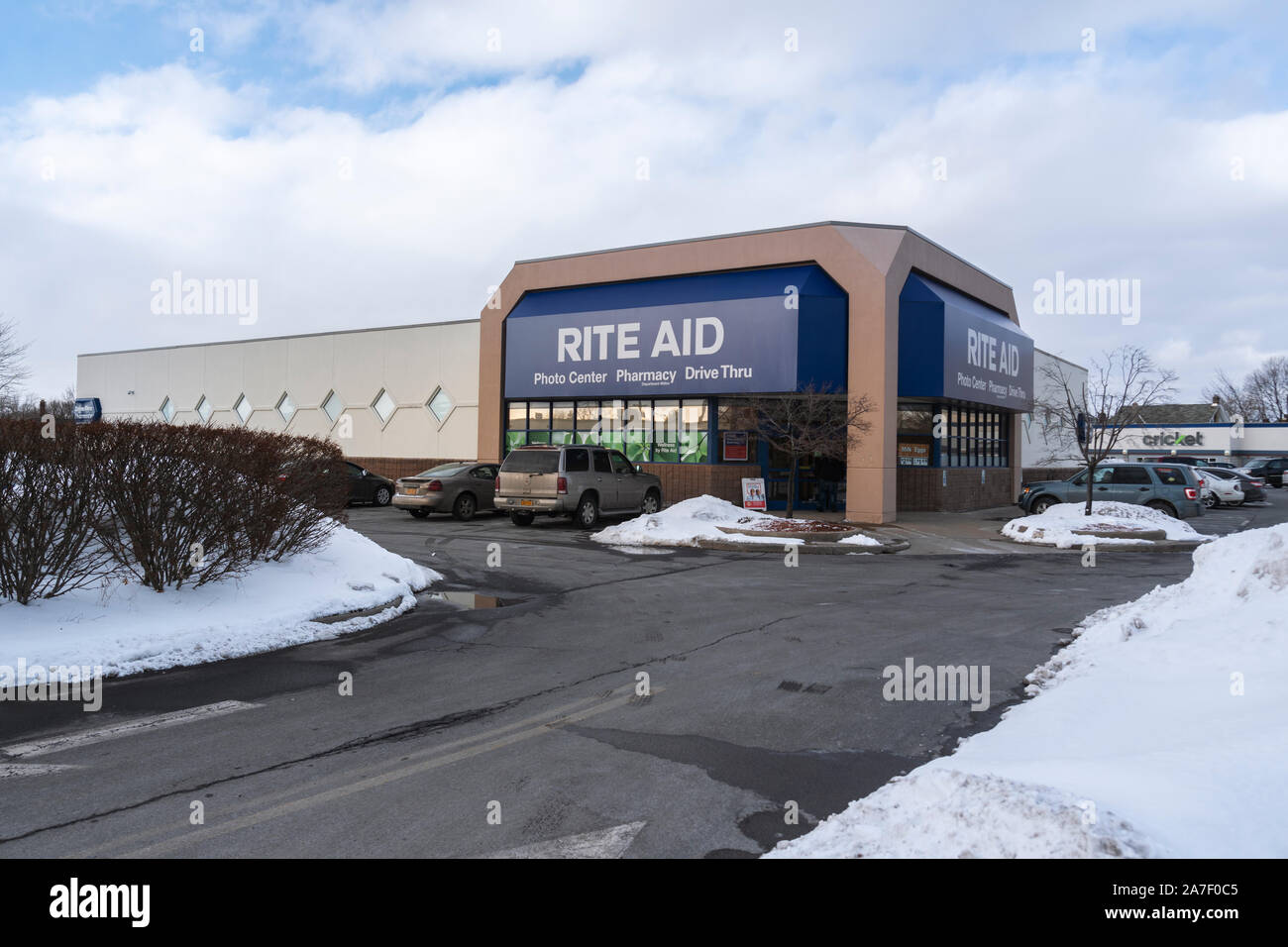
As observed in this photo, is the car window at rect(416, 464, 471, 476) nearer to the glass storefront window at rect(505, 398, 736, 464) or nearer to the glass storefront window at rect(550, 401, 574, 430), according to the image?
the glass storefront window at rect(505, 398, 736, 464)

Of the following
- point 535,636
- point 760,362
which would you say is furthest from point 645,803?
point 760,362

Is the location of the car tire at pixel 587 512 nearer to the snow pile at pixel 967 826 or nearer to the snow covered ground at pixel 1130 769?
the snow covered ground at pixel 1130 769

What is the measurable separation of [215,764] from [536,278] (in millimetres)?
25270

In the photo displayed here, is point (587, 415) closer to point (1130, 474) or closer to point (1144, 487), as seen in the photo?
point (1130, 474)

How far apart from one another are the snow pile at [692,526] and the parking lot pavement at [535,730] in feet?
22.2

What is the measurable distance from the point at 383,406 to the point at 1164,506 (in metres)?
27.2

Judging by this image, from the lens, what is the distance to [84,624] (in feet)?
24.8

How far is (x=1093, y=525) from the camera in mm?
20016

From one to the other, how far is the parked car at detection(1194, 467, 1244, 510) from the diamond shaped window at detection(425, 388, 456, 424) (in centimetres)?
2905

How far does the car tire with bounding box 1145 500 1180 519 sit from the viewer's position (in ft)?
76.8

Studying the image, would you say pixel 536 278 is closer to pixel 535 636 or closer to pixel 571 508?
pixel 571 508

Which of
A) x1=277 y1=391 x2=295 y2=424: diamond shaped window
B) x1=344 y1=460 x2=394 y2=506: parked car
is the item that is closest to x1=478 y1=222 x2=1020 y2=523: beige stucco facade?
x1=344 y1=460 x2=394 y2=506: parked car

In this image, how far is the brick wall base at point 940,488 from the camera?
88.7 ft

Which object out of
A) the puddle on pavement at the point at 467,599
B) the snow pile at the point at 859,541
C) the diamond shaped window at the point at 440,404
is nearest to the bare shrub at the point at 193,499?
the puddle on pavement at the point at 467,599
